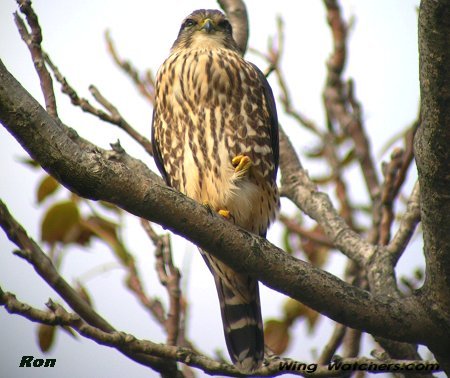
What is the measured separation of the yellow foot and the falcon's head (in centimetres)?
101

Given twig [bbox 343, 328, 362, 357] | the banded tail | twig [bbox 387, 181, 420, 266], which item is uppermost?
twig [bbox 387, 181, 420, 266]

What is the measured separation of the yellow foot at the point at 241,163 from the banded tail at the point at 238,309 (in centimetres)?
50

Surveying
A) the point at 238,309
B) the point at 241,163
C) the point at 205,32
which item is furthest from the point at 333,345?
the point at 205,32

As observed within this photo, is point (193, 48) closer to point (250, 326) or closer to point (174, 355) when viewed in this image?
point (250, 326)

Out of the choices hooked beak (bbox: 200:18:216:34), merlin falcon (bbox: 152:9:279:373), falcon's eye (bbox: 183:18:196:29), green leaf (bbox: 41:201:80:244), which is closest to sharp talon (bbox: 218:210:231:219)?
merlin falcon (bbox: 152:9:279:373)

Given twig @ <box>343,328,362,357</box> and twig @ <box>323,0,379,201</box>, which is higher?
twig @ <box>323,0,379,201</box>

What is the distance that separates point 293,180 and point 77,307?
1.70 m

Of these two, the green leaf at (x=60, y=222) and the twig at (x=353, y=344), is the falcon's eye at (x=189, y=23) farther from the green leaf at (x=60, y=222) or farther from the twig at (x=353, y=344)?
the twig at (x=353, y=344)

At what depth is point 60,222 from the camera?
3346 millimetres

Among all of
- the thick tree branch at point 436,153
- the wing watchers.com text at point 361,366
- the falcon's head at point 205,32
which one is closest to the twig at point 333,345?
the wing watchers.com text at point 361,366

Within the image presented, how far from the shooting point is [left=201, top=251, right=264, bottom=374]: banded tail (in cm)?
354

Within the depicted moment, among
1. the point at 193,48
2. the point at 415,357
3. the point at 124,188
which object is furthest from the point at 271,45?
the point at 124,188

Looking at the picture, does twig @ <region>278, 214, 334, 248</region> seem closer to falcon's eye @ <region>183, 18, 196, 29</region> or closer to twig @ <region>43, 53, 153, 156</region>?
twig @ <region>43, 53, 153, 156</region>

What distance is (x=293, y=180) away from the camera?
390 cm
